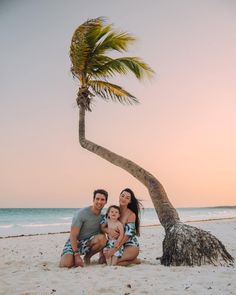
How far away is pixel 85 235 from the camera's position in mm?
7270

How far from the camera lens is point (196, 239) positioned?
7.31m

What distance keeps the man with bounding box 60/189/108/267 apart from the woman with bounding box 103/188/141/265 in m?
0.26

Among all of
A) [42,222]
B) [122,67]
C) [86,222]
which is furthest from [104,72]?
[42,222]

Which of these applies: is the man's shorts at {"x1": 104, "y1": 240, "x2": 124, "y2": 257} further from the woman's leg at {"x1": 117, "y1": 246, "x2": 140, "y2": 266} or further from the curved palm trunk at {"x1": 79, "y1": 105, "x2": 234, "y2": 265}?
the curved palm trunk at {"x1": 79, "y1": 105, "x2": 234, "y2": 265}

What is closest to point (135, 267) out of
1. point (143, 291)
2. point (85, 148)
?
point (143, 291)

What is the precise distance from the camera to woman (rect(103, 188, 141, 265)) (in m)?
6.97

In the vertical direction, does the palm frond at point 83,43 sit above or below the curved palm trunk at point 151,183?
above

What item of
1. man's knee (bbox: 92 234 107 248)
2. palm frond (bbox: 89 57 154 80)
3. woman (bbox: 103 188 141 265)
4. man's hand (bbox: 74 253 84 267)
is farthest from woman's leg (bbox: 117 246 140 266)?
palm frond (bbox: 89 57 154 80)

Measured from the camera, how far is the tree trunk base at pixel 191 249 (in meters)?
7.14

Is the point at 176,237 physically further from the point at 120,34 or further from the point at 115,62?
the point at 120,34

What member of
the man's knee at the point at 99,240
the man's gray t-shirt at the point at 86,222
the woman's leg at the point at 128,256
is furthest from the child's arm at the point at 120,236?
the man's gray t-shirt at the point at 86,222

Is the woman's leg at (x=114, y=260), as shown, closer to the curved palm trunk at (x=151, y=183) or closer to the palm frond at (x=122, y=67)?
the curved palm trunk at (x=151, y=183)

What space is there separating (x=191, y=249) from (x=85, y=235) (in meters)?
2.00

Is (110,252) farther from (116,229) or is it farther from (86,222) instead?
(86,222)
